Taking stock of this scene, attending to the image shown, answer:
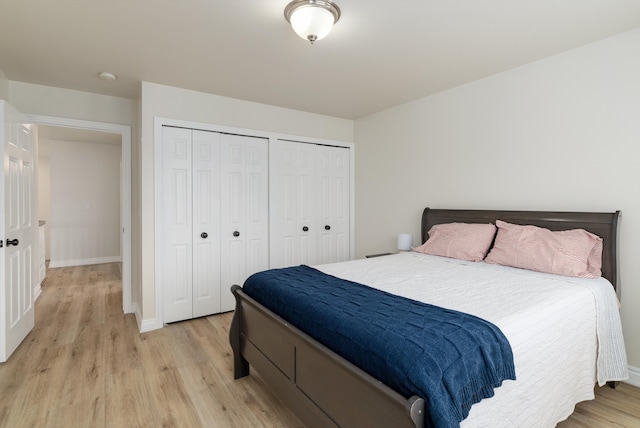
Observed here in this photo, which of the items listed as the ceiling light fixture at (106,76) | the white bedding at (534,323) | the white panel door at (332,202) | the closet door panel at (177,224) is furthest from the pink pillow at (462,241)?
the ceiling light fixture at (106,76)

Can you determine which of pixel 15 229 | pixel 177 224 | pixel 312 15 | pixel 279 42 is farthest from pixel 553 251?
pixel 15 229

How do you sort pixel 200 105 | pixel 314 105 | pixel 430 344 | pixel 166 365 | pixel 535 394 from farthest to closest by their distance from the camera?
pixel 314 105
pixel 200 105
pixel 166 365
pixel 535 394
pixel 430 344

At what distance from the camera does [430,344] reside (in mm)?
1251

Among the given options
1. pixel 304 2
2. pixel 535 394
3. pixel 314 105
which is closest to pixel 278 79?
pixel 314 105

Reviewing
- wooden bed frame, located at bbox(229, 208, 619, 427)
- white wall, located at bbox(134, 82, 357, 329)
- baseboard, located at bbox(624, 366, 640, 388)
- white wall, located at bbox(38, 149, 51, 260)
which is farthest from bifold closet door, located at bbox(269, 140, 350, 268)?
white wall, located at bbox(38, 149, 51, 260)

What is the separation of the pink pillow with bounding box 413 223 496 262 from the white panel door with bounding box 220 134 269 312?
187 centimetres

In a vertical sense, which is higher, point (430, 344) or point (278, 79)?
point (278, 79)

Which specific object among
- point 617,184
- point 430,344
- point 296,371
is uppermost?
point 617,184

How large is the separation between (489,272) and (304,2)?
2.17m

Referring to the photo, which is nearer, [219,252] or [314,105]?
[219,252]

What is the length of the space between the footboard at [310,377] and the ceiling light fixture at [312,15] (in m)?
1.71

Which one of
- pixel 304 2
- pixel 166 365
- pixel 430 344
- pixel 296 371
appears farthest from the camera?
pixel 166 365

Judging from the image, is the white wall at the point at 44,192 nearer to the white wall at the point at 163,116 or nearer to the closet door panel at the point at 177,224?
the white wall at the point at 163,116

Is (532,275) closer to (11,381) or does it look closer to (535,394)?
(535,394)
